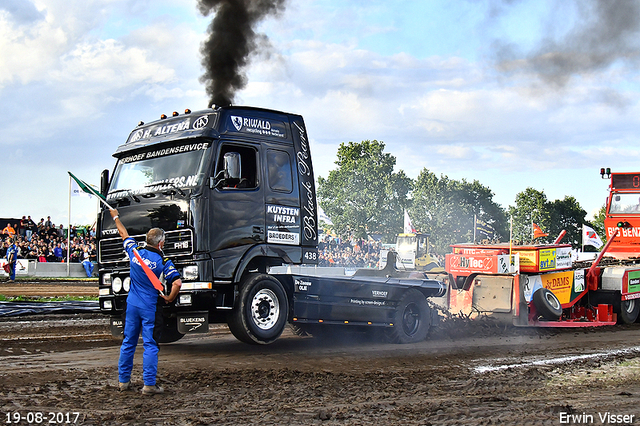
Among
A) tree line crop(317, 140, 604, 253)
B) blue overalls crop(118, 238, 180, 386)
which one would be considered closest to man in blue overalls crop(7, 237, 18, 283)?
blue overalls crop(118, 238, 180, 386)

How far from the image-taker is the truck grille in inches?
321

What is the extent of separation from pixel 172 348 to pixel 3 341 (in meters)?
2.47

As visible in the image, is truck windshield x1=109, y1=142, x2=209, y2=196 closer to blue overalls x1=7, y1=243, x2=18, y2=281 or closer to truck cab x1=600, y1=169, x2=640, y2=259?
truck cab x1=600, y1=169, x2=640, y2=259

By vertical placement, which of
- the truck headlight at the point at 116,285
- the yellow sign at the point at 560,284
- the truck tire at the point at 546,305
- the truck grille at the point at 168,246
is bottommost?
the truck tire at the point at 546,305

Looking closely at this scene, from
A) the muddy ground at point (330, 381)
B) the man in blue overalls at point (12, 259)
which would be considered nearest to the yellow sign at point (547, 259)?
the muddy ground at point (330, 381)

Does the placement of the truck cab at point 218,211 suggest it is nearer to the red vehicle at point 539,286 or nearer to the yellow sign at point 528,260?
the red vehicle at point 539,286

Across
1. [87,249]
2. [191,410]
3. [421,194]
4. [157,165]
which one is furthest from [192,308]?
[421,194]

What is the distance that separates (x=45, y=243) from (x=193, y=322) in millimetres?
23265

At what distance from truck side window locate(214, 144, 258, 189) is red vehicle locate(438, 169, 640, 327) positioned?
5.36 metres

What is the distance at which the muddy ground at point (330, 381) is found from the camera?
17.6 ft

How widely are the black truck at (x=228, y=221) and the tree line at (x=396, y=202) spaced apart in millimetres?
44251

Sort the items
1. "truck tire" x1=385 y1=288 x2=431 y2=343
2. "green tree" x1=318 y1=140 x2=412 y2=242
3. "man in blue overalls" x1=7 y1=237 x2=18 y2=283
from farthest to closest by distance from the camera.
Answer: "green tree" x1=318 y1=140 x2=412 y2=242 → "man in blue overalls" x1=7 y1=237 x2=18 y2=283 → "truck tire" x1=385 y1=288 x2=431 y2=343

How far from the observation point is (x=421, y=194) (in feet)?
226

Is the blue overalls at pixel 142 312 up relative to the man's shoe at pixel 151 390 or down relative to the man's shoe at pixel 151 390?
up
